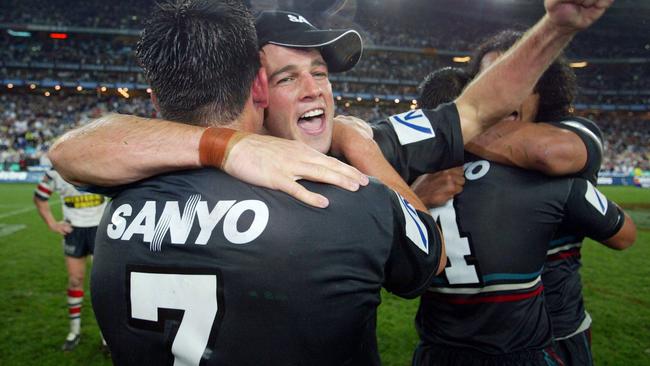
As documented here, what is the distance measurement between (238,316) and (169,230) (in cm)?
32

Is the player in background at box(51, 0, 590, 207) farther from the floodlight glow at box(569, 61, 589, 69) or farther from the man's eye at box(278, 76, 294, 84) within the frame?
the floodlight glow at box(569, 61, 589, 69)

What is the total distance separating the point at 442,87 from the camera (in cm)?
244

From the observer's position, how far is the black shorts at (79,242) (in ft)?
17.1

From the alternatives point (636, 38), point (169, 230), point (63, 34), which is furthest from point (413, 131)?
point (636, 38)

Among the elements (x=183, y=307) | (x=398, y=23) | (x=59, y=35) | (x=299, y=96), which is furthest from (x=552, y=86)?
(x=59, y=35)

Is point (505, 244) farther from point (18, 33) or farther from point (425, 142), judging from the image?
point (18, 33)

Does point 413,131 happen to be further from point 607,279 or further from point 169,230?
point 607,279

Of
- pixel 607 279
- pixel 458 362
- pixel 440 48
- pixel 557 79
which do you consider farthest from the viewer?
pixel 440 48

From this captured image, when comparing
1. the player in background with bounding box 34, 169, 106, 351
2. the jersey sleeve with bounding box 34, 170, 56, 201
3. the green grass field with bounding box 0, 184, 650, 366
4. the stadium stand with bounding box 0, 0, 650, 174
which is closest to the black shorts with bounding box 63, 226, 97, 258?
the player in background with bounding box 34, 169, 106, 351

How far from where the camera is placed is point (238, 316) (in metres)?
1.16

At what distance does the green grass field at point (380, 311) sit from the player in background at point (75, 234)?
13.5 inches

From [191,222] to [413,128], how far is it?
4.09 feet

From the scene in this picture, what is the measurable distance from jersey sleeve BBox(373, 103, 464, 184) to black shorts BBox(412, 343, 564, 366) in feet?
2.87

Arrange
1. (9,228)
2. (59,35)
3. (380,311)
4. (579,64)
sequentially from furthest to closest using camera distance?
(579,64) < (59,35) < (9,228) < (380,311)
